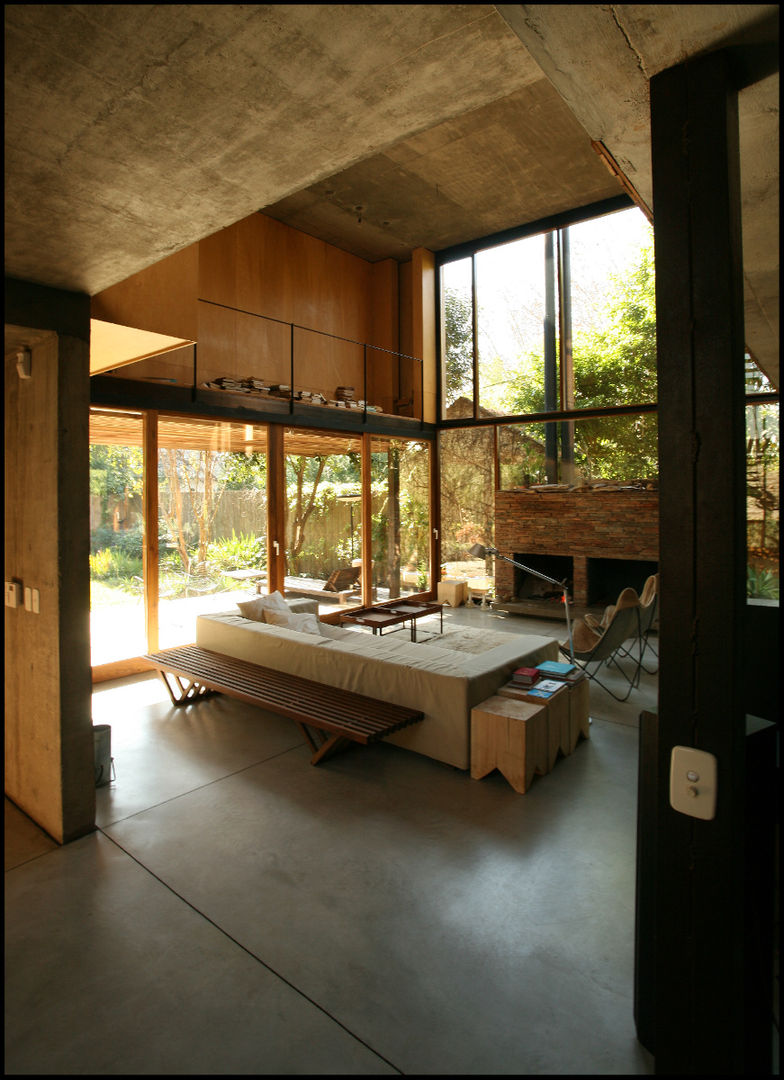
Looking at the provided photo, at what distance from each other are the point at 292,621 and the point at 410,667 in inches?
69.2

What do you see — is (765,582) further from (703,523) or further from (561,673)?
(703,523)

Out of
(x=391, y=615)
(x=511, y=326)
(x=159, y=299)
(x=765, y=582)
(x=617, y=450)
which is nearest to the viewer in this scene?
(x=159, y=299)

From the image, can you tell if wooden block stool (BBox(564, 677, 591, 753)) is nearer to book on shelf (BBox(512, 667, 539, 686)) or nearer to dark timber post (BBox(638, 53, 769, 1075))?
book on shelf (BBox(512, 667, 539, 686))

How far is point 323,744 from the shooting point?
4.02 m

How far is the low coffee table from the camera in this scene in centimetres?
636

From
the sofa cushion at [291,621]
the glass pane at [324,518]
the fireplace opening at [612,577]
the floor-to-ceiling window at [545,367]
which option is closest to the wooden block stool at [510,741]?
the sofa cushion at [291,621]

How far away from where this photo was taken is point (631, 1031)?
1896 mm

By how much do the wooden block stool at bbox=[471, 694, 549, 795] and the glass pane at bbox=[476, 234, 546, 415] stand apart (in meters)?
6.51

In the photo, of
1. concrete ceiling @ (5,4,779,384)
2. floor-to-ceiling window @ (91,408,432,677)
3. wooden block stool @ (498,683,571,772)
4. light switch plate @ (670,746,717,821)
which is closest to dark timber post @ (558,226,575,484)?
floor-to-ceiling window @ (91,408,432,677)

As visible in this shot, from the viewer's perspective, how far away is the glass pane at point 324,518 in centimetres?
779

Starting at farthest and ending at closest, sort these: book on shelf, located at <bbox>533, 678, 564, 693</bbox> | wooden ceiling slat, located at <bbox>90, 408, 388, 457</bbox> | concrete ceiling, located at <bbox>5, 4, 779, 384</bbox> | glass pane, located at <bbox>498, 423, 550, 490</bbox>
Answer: glass pane, located at <bbox>498, 423, 550, 490</bbox> → wooden ceiling slat, located at <bbox>90, 408, 388, 457</bbox> → book on shelf, located at <bbox>533, 678, 564, 693</bbox> → concrete ceiling, located at <bbox>5, 4, 779, 384</bbox>

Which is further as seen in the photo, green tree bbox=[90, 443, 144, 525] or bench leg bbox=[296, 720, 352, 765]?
green tree bbox=[90, 443, 144, 525]

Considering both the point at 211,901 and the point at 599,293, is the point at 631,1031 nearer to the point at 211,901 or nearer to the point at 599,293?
the point at 211,901

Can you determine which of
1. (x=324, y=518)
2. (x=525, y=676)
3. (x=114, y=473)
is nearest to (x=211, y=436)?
(x=114, y=473)
